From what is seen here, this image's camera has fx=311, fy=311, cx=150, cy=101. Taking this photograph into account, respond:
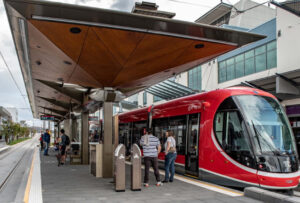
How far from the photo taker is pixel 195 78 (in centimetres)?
3116

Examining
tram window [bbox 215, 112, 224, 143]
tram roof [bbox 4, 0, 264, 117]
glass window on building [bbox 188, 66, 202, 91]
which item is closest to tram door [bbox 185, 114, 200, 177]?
tram window [bbox 215, 112, 224, 143]

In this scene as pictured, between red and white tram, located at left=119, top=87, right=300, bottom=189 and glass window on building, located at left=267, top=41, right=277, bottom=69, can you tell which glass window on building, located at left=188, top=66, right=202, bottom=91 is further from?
red and white tram, located at left=119, top=87, right=300, bottom=189

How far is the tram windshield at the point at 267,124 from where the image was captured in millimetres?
8836

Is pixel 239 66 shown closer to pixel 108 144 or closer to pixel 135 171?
pixel 108 144

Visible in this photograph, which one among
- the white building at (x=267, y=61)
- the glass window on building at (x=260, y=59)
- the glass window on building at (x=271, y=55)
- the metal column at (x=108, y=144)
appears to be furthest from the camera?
the glass window on building at (x=260, y=59)

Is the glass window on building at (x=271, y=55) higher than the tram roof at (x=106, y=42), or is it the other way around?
the glass window on building at (x=271, y=55)

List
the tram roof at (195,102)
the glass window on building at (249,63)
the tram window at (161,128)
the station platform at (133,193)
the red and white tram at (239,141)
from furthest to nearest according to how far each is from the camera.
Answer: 1. the glass window on building at (249,63)
2. the tram window at (161,128)
3. the tram roof at (195,102)
4. the red and white tram at (239,141)
5. the station platform at (133,193)

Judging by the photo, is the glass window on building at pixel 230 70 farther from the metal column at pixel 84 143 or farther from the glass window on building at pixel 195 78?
the metal column at pixel 84 143

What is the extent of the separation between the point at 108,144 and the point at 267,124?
5.23 m

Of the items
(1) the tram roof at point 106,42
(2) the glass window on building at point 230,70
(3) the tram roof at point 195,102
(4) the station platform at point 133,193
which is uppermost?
(2) the glass window on building at point 230,70

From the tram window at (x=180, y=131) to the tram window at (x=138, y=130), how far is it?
3.52 meters

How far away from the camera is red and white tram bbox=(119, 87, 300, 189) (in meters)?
8.52

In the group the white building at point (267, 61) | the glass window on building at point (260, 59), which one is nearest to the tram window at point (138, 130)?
the white building at point (267, 61)

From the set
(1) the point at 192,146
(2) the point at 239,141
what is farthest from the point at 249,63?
(2) the point at 239,141
